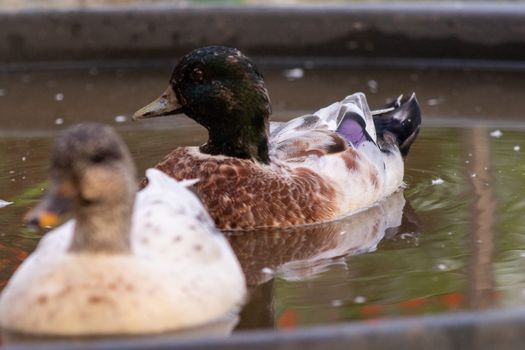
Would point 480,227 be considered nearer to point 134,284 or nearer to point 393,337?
point 134,284

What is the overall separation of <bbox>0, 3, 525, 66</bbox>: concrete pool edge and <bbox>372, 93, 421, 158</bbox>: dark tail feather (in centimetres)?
192

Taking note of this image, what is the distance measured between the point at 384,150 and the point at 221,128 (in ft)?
3.25

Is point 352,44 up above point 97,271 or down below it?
below

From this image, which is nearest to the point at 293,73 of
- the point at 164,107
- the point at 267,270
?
the point at 164,107

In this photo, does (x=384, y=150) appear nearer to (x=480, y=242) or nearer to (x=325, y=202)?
(x=325, y=202)

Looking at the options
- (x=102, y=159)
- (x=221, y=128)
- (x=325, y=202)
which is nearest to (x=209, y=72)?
(x=221, y=128)

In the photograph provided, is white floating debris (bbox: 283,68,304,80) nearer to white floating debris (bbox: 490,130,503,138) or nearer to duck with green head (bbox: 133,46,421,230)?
white floating debris (bbox: 490,130,503,138)

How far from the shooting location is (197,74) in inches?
254

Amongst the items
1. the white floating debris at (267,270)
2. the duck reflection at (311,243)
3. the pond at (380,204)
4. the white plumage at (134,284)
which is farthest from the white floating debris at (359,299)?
the white floating debris at (267,270)

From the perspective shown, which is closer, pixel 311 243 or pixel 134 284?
pixel 134 284

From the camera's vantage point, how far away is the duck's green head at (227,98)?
21.0 feet

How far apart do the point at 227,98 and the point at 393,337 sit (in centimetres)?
283

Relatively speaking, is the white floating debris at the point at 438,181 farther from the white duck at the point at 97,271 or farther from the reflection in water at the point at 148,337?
the white duck at the point at 97,271

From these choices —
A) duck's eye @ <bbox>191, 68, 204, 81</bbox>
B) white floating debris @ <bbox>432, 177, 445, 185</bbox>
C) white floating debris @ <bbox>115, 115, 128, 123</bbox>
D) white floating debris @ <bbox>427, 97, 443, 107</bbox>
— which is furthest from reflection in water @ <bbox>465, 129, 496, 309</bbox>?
white floating debris @ <bbox>115, 115, 128, 123</bbox>
